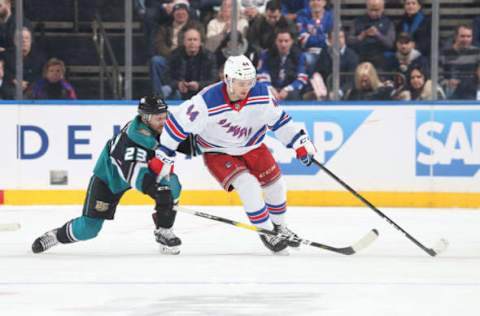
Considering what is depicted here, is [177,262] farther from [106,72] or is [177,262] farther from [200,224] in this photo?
[106,72]

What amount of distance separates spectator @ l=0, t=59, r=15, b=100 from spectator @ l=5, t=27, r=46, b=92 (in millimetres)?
31

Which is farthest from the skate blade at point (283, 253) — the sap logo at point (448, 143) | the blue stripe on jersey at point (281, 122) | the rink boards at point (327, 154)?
the sap logo at point (448, 143)

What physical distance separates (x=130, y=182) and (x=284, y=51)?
3.56 m

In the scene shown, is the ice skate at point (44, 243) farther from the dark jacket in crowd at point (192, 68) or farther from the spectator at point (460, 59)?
the spectator at point (460, 59)

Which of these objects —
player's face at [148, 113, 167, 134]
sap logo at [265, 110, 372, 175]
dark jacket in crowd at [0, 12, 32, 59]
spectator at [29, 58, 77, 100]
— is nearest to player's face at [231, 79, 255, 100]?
player's face at [148, 113, 167, 134]

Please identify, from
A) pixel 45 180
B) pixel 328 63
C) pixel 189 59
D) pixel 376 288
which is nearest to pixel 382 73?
pixel 328 63

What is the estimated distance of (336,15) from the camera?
9.51 meters

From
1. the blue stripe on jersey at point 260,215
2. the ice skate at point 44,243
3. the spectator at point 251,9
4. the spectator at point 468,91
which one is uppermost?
the spectator at point 251,9

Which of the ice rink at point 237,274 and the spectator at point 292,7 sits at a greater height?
the spectator at point 292,7

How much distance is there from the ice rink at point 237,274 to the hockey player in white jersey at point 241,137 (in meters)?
0.28

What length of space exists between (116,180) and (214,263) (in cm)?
73

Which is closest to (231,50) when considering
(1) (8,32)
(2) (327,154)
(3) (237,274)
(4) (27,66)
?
(2) (327,154)

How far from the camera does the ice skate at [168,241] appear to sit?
643 centimetres

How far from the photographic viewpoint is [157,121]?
21.0ft
